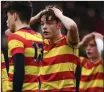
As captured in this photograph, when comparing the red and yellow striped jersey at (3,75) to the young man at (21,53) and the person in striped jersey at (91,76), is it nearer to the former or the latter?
the young man at (21,53)

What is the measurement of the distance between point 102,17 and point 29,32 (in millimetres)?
5043

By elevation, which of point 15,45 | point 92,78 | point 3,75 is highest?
point 15,45

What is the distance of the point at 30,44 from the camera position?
525 cm

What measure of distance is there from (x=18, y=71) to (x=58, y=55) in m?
0.35

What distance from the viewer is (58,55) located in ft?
17.1

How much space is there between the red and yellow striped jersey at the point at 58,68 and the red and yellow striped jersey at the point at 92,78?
2.96 feet

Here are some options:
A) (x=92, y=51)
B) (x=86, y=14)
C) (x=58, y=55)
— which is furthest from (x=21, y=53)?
(x=86, y=14)

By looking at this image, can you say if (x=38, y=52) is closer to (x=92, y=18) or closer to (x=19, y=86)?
(x=19, y=86)

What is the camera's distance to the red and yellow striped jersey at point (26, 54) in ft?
17.0

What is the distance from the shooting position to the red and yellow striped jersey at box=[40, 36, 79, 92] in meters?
5.18

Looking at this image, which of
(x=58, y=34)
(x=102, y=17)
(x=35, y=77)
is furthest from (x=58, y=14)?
(x=102, y=17)

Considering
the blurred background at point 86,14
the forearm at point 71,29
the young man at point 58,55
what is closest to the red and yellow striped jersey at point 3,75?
the young man at point 58,55

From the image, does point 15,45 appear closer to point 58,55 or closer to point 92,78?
point 58,55

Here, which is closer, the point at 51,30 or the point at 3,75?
the point at 51,30
